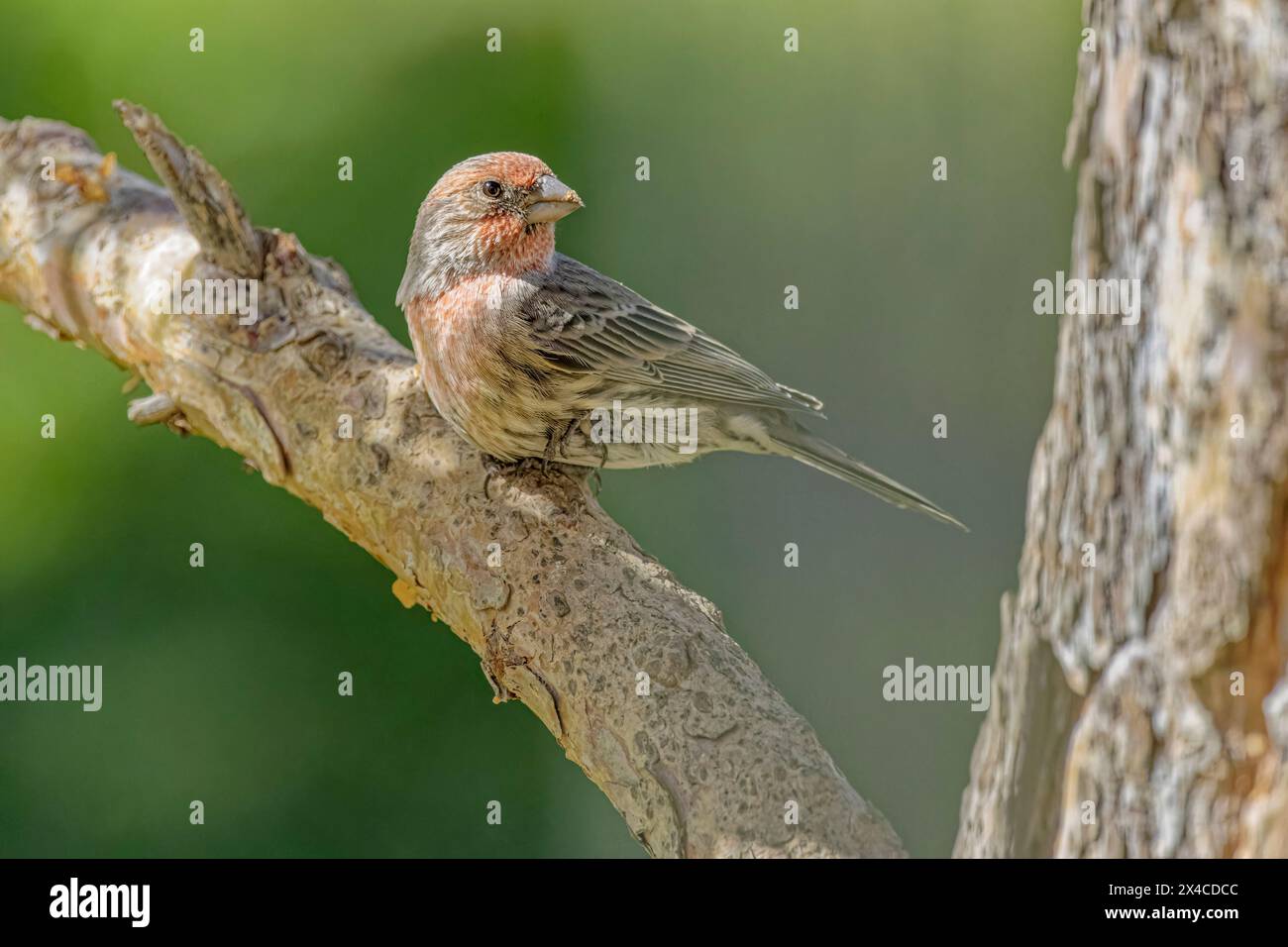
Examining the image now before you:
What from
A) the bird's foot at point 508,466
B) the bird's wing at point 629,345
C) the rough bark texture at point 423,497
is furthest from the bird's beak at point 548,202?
the bird's foot at point 508,466

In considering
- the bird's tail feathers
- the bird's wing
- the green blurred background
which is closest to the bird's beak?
the bird's wing

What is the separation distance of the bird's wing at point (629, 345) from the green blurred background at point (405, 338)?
5.79 ft

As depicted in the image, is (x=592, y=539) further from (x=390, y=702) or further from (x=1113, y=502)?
(x=390, y=702)

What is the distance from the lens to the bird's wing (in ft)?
11.5

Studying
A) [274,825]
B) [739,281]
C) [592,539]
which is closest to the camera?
[592,539]

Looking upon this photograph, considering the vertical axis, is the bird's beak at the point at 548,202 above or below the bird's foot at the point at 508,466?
above

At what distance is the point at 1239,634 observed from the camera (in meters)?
1.88

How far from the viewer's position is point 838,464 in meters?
3.76

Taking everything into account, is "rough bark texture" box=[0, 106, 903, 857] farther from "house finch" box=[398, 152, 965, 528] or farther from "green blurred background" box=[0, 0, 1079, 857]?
"green blurred background" box=[0, 0, 1079, 857]

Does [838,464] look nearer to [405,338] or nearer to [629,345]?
[629,345]

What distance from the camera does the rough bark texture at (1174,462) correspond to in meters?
1.83

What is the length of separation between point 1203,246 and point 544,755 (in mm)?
4379

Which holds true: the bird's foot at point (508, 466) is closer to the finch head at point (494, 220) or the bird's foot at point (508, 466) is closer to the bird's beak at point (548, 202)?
the finch head at point (494, 220)
